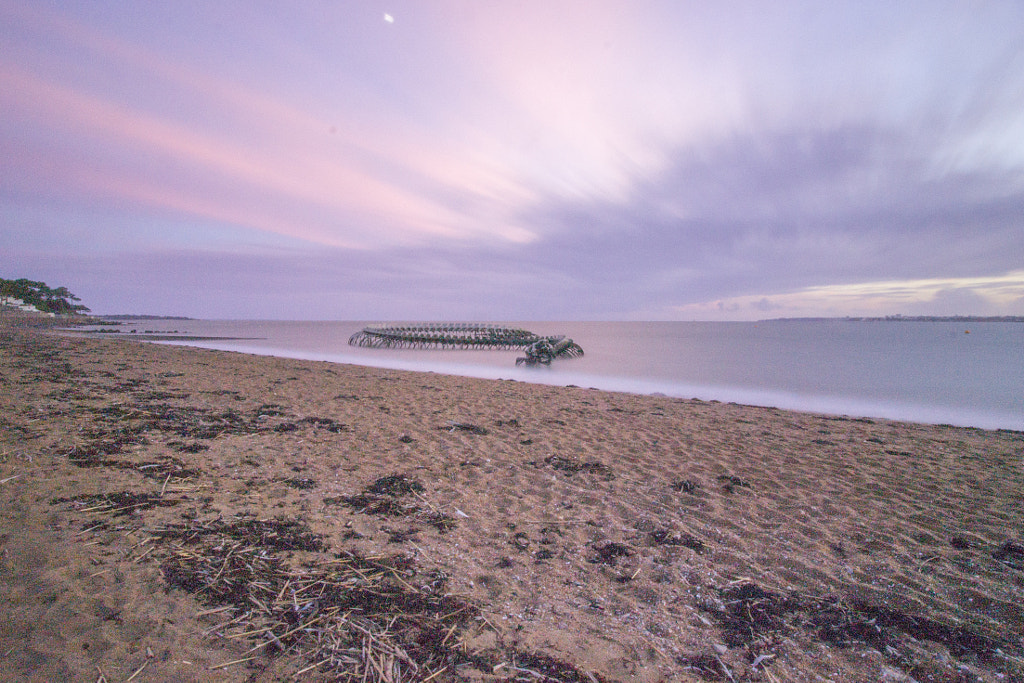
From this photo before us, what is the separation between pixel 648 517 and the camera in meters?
4.43

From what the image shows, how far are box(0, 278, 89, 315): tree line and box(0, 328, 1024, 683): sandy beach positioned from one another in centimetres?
10028

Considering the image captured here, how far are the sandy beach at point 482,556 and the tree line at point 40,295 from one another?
100282 millimetres

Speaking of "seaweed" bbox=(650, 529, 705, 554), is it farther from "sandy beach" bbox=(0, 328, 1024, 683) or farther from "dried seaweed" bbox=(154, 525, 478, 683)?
"dried seaweed" bbox=(154, 525, 478, 683)

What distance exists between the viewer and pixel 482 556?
11.6 feet

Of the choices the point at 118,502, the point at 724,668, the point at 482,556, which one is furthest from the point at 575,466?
the point at 118,502

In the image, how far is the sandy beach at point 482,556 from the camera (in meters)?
2.38

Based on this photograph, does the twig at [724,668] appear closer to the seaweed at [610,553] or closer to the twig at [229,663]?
the seaweed at [610,553]

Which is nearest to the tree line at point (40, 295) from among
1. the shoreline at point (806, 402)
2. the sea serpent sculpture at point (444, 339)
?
the sea serpent sculpture at point (444, 339)

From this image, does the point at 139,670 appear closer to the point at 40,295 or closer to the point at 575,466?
the point at 575,466

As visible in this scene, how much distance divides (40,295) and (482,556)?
124 m

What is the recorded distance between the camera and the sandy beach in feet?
7.82

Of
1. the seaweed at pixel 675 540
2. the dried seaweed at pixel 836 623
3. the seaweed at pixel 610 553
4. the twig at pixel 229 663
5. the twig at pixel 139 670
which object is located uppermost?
the twig at pixel 139 670

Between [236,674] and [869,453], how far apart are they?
9236mm

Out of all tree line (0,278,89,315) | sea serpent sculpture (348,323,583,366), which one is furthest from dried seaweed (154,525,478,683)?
tree line (0,278,89,315)
